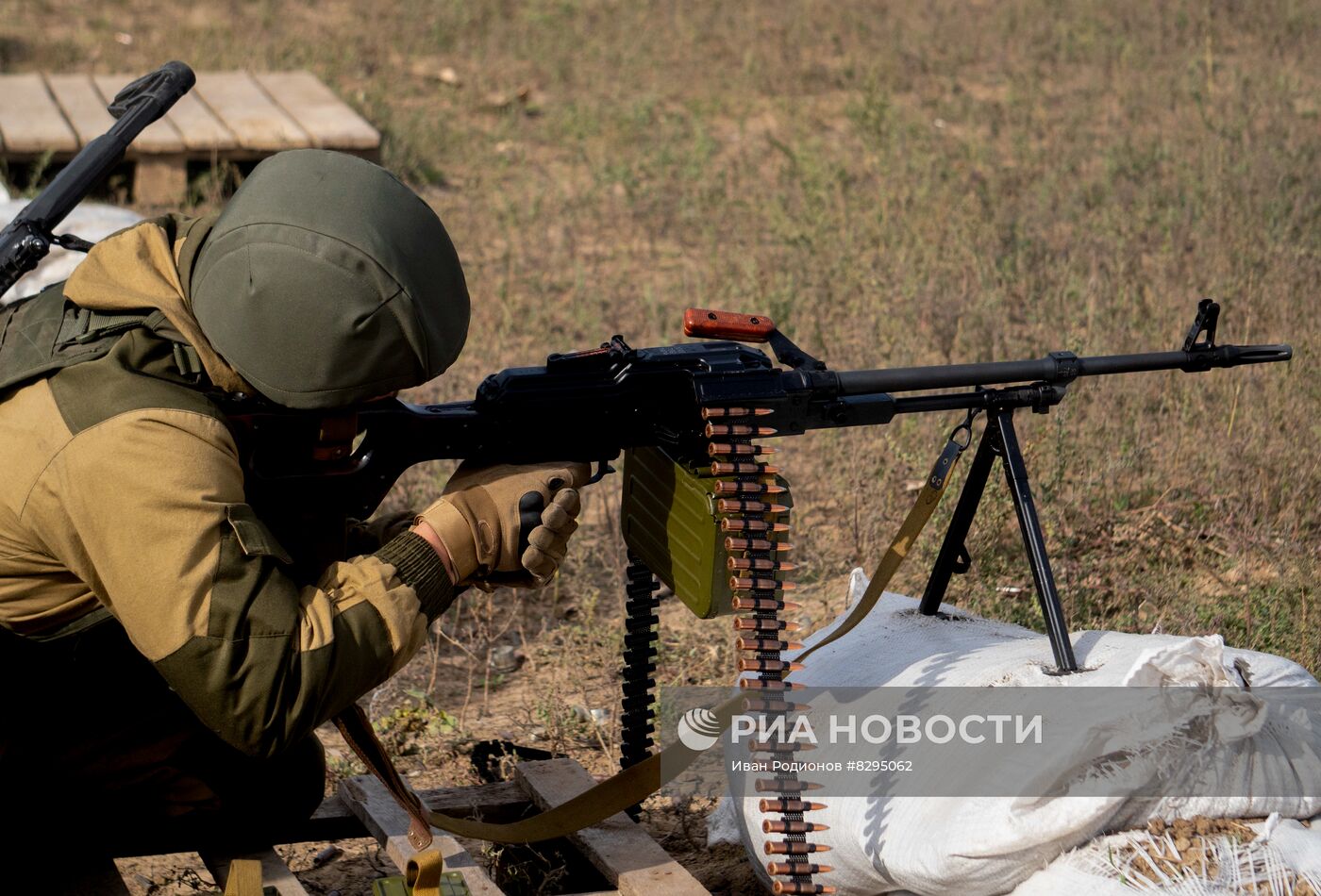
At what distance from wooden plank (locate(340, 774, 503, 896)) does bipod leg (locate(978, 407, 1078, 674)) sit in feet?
4.33

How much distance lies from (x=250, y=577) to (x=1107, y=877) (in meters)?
1.71

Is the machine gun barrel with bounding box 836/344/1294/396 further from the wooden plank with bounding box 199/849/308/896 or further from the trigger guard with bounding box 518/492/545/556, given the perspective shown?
the wooden plank with bounding box 199/849/308/896

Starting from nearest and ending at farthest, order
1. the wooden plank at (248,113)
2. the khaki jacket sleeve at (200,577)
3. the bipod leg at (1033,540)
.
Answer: the khaki jacket sleeve at (200,577) → the bipod leg at (1033,540) → the wooden plank at (248,113)

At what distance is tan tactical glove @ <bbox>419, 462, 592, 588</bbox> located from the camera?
8.93ft

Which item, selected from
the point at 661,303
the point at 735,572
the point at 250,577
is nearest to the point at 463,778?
the point at 735,572

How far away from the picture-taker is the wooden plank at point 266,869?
9.79 ft

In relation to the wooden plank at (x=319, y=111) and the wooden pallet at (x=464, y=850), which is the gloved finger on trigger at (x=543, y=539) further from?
the wooden plank at (x=319, y=111)

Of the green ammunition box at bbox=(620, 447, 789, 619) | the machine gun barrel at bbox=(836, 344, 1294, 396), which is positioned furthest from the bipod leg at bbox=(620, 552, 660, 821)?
the machine gun barrel at bbox=(836, 344, 1294, 396)

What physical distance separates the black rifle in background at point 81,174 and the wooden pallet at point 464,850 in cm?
147

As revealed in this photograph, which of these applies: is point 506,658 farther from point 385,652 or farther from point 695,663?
point 385,652

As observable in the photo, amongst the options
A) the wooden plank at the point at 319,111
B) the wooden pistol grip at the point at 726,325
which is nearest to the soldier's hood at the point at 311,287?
the wooden pistol grip at the point at 726,325

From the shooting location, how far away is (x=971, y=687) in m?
3.09

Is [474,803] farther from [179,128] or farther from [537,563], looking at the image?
[179,128]

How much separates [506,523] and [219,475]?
1.88 ft
